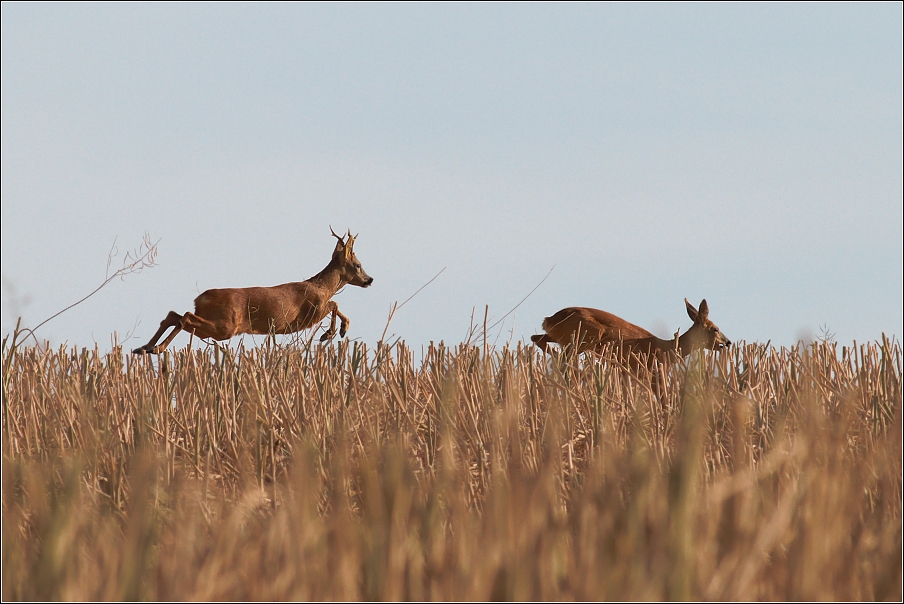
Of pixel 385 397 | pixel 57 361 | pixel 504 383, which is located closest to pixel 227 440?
pixel 385 397

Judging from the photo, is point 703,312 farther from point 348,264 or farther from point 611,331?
point 348,264

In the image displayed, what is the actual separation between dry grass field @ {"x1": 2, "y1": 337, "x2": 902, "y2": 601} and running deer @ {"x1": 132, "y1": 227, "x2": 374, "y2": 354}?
2736mm

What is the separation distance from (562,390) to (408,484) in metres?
3.27

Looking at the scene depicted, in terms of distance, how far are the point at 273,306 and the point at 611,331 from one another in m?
3.64

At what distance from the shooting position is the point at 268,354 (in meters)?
7.92

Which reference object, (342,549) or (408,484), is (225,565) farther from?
(408,484)

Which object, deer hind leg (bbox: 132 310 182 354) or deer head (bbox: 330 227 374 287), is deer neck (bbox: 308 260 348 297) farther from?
deer hind leg (bbox: 132 310 182 354)

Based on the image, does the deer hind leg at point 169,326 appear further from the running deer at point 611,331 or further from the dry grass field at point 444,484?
the running deer at point 611,331

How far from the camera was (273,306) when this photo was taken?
11625mm

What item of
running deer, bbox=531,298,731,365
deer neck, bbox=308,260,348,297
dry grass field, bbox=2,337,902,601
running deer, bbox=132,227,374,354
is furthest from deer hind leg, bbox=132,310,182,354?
running deer, bbox=531,298,731,365

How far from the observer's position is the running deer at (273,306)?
36.6ft

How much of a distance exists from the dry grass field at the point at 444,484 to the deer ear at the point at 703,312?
8.40 ft

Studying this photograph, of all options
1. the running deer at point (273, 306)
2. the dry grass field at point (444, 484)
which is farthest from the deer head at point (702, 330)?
the running deer at point (273, 306)

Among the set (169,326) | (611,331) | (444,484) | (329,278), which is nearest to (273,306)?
(329,278)
